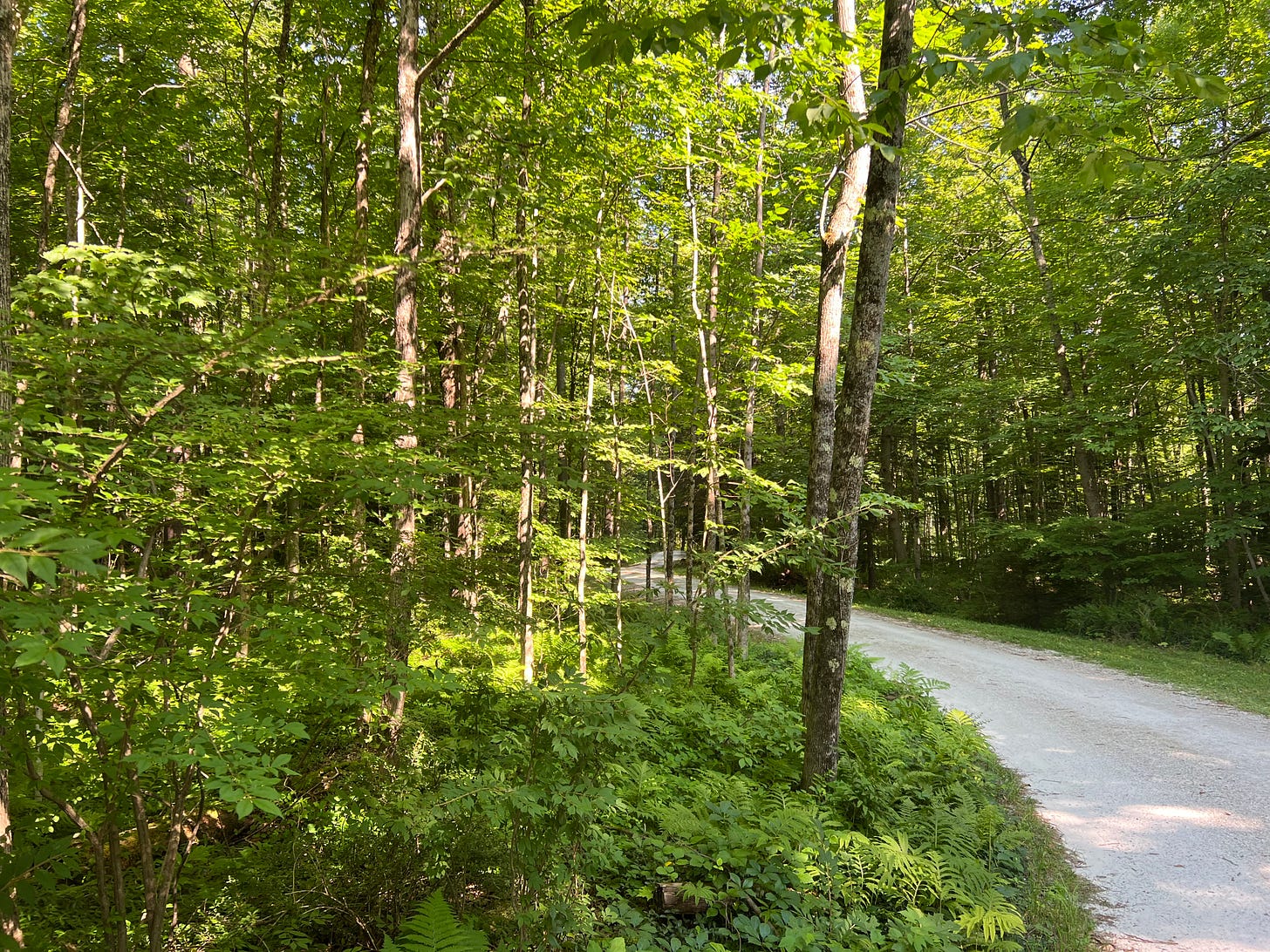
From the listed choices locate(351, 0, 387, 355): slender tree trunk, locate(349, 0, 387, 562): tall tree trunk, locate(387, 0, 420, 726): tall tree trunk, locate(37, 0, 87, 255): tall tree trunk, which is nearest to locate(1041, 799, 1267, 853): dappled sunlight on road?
locate(387, 0, 420, 726): tall tree trunk

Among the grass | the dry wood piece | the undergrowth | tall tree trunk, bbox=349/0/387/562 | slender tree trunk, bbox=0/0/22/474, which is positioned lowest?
the grass

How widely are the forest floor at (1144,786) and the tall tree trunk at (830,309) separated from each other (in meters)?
2.47

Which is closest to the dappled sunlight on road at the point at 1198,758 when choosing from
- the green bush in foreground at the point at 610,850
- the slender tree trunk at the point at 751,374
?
the green bush in foreground at the point at 610,850

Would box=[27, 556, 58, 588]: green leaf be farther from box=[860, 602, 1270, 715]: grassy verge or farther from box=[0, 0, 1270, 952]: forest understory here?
box=[860, 602, 1270, 715]: grassy verge

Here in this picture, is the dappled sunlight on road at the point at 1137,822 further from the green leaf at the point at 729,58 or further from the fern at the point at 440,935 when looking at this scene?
the green leaf at the point at 729,58

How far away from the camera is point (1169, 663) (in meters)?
10.6

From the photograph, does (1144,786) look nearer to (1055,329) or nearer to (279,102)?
(279,102)

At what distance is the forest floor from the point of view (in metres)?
3.88

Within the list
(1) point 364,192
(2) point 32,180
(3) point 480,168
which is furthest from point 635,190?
(2) point 32,180

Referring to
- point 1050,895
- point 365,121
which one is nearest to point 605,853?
point 1050,895

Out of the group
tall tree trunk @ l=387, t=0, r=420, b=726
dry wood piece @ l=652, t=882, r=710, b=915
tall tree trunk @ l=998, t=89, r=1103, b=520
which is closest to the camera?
dry wood piece @ l=652, t=882, r=710, b=915

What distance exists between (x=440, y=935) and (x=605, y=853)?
1397 millimetres

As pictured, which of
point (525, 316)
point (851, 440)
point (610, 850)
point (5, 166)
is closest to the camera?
point (5, 166)

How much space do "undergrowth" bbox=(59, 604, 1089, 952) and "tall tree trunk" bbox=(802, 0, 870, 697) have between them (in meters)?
1.30
